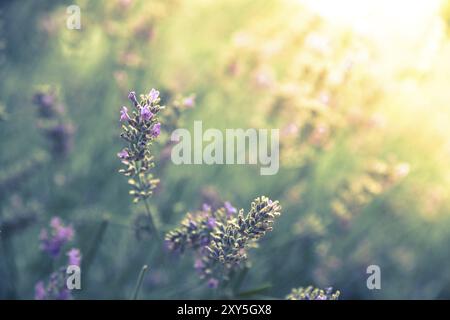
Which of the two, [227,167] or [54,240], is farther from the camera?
[227,167]

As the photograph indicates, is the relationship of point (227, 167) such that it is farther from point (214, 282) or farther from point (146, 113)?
point (146, 113)

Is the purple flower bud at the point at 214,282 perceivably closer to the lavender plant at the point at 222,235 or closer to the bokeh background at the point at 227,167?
the lavender plant at the point at 222,235

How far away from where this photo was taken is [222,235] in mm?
1247

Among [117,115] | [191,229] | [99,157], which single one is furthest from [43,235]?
[117,115]

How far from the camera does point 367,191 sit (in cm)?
208

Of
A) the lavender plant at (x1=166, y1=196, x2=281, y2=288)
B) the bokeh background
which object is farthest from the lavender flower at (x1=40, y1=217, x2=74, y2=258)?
the lavender plant at (x1=166, y1=196, x2=281, y2=288)

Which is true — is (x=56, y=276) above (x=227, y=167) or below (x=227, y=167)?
below

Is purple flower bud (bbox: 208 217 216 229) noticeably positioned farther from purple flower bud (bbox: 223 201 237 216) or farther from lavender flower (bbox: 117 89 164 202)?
lavender flower (bbox: 117 89 164 202)

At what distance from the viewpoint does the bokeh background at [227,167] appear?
6.64ft

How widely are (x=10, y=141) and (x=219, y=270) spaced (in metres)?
1.70

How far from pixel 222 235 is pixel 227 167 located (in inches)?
60.8

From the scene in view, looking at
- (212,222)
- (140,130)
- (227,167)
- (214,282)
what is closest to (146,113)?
(140,130)

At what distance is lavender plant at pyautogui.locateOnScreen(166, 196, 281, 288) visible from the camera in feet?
3.86

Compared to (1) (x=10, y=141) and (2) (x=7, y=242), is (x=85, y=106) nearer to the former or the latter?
(1) (x=10, y=141)
